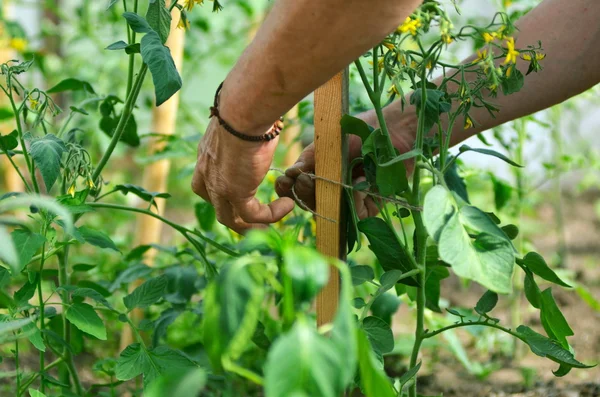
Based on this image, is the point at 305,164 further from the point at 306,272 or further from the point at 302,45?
the point at 306,272

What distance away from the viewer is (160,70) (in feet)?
3.33

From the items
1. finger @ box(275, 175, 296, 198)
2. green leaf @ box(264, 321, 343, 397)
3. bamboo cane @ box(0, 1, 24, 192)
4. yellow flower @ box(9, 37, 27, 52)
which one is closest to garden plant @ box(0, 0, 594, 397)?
green leaf @ box(264, 321, 343, 397)

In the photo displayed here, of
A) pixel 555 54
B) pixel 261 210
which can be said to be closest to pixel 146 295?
pixel 261 210

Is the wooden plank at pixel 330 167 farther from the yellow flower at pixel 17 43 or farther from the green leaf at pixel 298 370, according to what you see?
the yellow flower at pixel 17 43

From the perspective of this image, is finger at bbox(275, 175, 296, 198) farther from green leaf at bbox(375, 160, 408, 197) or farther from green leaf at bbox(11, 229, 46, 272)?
green leaf at bbox(11, 229, 46, 272)

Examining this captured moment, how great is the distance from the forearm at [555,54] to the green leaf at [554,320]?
0.31m

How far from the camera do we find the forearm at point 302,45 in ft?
2.77

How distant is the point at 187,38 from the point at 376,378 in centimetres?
229

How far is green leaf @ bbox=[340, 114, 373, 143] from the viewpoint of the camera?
1.08m

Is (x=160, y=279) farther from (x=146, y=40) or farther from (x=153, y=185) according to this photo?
(x=153, y=185)

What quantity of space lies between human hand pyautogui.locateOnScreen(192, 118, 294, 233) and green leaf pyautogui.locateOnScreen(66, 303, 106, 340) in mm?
246

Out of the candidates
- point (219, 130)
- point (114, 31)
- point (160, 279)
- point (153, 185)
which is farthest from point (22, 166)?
point (219, 130)

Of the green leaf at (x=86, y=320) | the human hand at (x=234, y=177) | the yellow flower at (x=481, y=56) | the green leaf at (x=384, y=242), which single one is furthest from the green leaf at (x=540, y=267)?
the green leaf at (x=86, y=320)

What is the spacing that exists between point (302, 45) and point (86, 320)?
496mm
